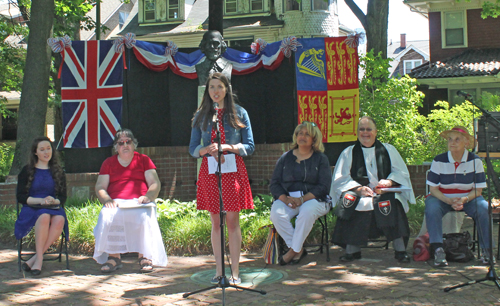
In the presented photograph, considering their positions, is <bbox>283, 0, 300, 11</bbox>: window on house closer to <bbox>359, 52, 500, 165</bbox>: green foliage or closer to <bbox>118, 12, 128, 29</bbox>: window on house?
<bbox>359, 52, 500, 165</bbox>: green foliage

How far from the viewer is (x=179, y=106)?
31.8ft

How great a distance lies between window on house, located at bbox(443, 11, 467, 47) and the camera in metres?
23.8

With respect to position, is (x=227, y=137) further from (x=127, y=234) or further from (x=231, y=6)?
(x=231, y=6)

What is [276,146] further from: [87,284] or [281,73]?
[87,284]

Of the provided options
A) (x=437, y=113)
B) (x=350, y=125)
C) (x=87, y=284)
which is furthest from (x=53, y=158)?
(x=437, y=113)

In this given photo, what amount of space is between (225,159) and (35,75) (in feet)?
18.4

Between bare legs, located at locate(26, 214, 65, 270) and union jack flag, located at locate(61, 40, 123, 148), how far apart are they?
3400 mm

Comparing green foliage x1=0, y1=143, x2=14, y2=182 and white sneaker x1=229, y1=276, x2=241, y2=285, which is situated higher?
green foliage x1=0, y1=143, x2=14, y2=182

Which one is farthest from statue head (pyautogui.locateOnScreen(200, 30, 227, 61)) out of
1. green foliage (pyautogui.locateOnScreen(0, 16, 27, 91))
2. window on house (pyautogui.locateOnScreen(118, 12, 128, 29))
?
window on house (pyautogui.locateOnScreen(118, 12, 128, 29))

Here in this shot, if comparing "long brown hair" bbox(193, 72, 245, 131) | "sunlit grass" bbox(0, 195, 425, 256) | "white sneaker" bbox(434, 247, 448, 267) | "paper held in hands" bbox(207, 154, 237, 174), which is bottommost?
"white sneaker" bbox(434, 247, 448, 267)

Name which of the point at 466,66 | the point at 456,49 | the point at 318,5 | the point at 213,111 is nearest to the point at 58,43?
the point at 213,111

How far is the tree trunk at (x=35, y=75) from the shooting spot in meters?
9.18

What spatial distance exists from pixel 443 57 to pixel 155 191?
21.1m

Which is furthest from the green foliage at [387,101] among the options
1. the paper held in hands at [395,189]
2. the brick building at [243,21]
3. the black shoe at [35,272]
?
the brick building at [243,21]
